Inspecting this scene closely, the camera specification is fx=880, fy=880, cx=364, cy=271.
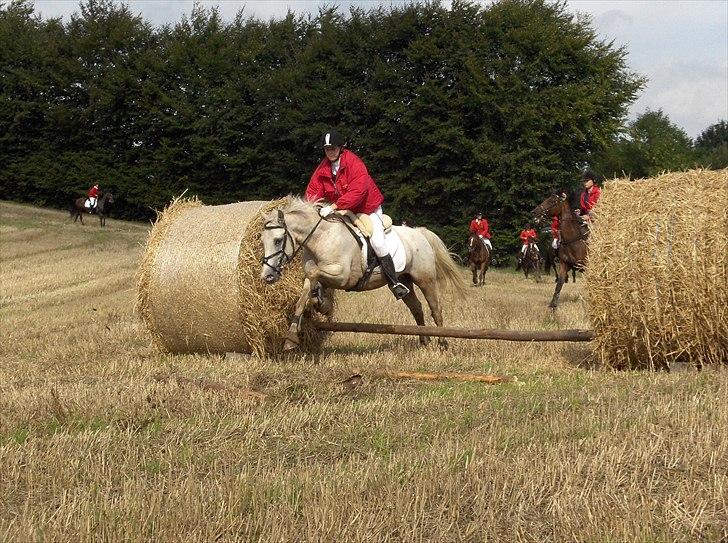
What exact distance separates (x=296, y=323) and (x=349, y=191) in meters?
1.65

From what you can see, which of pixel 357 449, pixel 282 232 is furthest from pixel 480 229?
pixel 357 449

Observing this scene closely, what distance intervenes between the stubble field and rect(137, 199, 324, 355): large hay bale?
0.97ft

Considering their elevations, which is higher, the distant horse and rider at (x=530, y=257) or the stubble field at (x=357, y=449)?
the distant horse and rider at (x=530, y=257)

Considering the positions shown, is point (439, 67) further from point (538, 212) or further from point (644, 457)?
point (644, 457)

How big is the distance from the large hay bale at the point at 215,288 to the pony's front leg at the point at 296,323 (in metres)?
0.29

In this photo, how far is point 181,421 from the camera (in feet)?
20.3

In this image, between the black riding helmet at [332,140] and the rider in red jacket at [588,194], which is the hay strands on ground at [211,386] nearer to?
the black riding helmet at [332,140]

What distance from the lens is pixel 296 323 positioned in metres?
9.55

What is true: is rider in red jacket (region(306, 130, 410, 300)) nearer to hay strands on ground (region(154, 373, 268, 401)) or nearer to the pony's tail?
the pony's tail

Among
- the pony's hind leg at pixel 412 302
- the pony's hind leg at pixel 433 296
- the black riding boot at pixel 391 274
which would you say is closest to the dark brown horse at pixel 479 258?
the pony's hind leg at pixel 433 296

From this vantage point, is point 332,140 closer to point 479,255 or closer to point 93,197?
point 479,255

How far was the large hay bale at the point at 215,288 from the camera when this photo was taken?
31.5 feet

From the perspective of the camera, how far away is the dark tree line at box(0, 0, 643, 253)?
3619 cm

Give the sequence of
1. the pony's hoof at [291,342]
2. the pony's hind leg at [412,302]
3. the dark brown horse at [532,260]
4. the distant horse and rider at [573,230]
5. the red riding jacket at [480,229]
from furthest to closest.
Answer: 1. the dark brown horse at [532,260]
2. the red riding jacket at [480,229]
3. the distant horse and rider at [573,230]
4. the pony's hind leg at [412,302]
5. the pony's hoof at [291,342]
